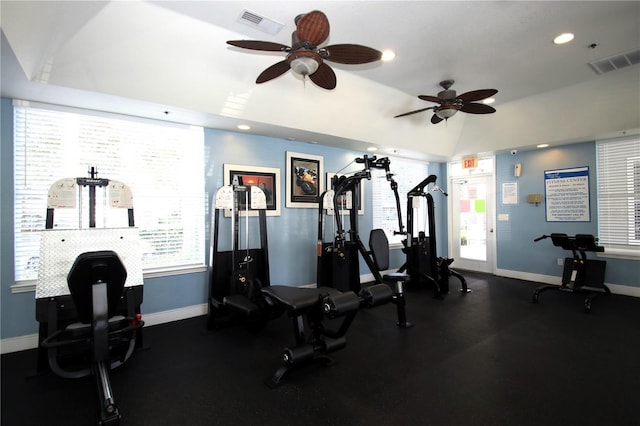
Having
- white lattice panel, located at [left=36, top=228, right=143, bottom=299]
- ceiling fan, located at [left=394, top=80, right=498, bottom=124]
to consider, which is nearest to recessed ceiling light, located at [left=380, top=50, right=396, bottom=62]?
ceiling fan, located at [left=394, top=80, right=498, bottom=124]

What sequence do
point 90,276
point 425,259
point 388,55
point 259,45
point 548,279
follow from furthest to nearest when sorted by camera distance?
point 548,279 < point 425,259 < point 388,55 < point 259,45 < point 90,276

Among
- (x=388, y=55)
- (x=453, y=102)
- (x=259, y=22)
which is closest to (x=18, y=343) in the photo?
(x=259, y=22)

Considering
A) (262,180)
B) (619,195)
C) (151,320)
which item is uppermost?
(262,180)

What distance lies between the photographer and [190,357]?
292 centimetres

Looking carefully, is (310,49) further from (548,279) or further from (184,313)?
(548,279)

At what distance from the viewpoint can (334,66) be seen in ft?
12.6

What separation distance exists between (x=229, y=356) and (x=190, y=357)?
374 millimetres

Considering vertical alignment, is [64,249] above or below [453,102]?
below

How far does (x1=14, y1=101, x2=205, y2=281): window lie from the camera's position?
3.15 meters

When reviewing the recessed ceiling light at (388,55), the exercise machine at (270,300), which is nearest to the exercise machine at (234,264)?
the exercise machine at (270,300)

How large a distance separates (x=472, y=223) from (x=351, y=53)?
5631 mm

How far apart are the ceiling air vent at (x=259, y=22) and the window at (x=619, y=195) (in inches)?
219

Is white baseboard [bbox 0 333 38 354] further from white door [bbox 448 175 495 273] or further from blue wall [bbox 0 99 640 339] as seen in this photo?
white door [bbox 448 175 495 273]

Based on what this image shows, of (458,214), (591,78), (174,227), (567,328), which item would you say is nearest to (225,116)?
(174,227)
